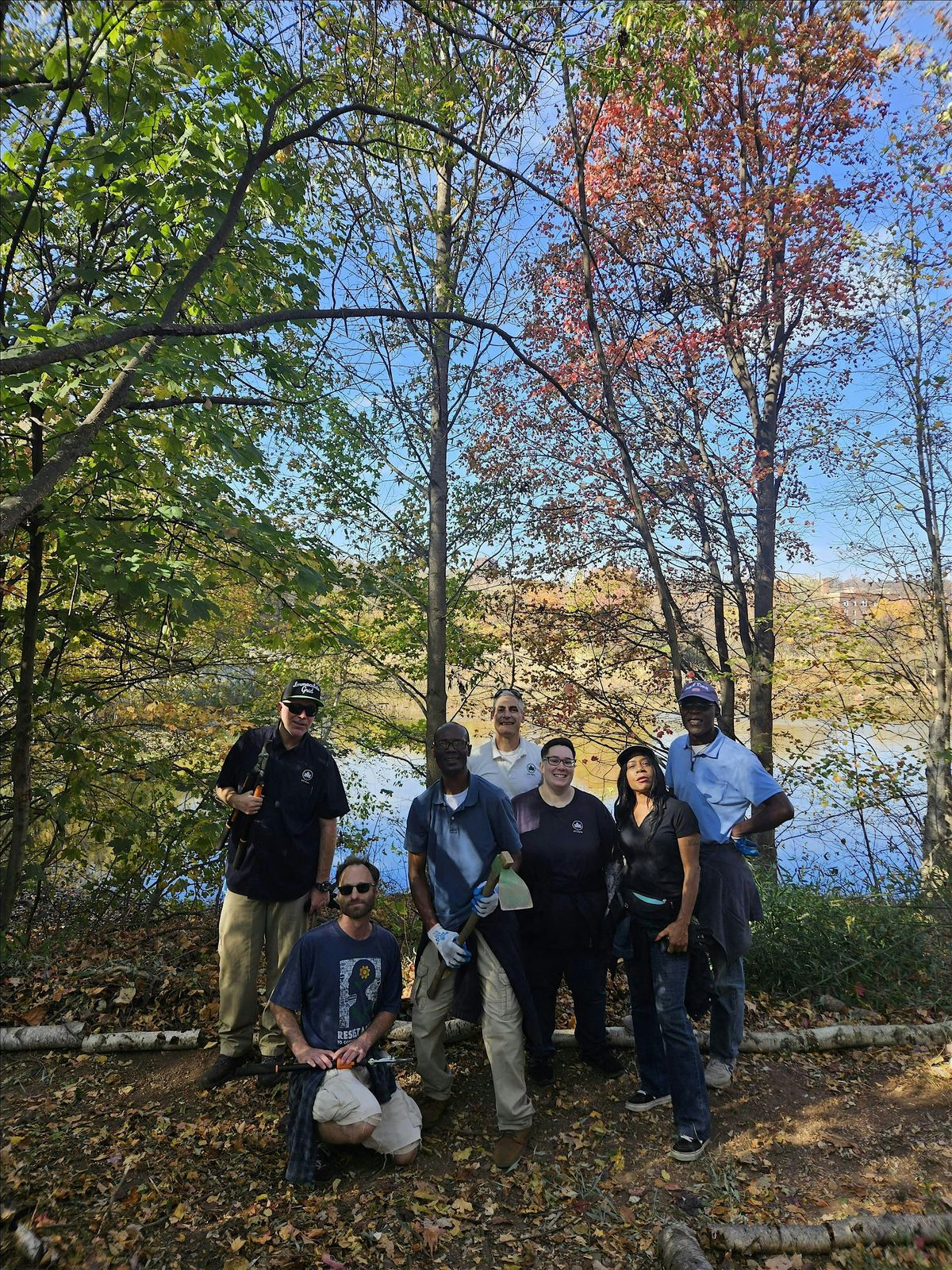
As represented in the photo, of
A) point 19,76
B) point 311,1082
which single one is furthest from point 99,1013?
point 19,76

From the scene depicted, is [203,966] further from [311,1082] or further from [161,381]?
[161,381]

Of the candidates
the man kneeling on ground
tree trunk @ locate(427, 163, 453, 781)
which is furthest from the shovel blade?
tree trunk @ locate(427, 163, 453, 781)

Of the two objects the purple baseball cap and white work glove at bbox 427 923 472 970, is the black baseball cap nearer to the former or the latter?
white work glove at bbox 427 923 472 970

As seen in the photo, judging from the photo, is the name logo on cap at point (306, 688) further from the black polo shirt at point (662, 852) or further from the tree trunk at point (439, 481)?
the tree trunk at point (439, 481)

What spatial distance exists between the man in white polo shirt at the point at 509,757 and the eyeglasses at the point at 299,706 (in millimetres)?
1095

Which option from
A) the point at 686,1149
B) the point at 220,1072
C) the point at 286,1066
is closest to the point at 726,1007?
the point at 686,1149

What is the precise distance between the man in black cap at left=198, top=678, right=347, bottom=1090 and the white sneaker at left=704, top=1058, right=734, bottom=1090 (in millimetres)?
2509

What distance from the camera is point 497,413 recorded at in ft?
36.0

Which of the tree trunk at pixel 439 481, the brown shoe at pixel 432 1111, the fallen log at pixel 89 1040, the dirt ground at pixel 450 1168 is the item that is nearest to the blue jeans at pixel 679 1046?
the dirt ground at pixel 450 1168

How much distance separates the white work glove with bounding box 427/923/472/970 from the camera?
154 inches

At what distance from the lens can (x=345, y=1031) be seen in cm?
370

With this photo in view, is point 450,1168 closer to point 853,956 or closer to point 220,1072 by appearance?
point 220,1072

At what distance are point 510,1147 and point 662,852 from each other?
→ 1.63m

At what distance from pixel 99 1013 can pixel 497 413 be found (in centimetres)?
879
